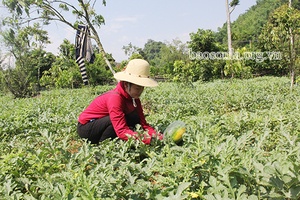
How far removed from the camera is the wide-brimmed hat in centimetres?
302

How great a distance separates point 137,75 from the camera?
3.13 metres

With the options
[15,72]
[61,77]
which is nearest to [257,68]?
[61,77]

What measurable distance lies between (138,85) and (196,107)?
3864 millimetres

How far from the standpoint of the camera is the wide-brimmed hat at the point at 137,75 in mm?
3023

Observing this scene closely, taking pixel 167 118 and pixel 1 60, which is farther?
pixel 1 60

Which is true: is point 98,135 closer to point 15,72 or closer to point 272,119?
point 272,119

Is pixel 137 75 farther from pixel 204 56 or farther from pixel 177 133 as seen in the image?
pixel 204 56

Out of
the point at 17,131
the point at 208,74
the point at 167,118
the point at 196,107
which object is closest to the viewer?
the point at 167,118

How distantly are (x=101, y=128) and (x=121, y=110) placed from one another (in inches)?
15.5

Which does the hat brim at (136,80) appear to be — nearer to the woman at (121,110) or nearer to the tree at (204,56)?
the woman at (121,110)

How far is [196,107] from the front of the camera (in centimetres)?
684

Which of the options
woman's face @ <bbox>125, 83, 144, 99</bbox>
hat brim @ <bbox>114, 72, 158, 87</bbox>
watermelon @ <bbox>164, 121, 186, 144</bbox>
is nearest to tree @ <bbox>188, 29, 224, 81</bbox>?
woman's face @ <bbox>125, 83, 144, 99</bbox>

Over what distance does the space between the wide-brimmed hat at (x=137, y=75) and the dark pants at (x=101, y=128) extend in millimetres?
569

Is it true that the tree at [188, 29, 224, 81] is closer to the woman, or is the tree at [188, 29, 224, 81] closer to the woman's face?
the woman
